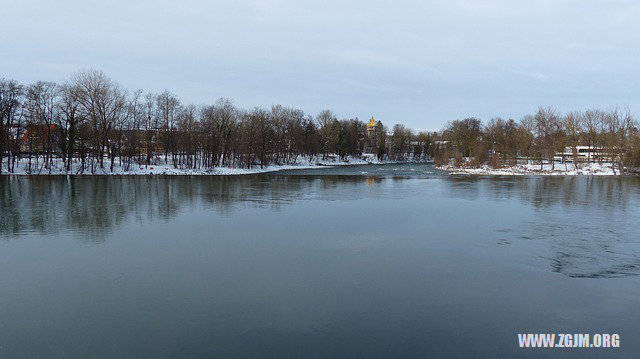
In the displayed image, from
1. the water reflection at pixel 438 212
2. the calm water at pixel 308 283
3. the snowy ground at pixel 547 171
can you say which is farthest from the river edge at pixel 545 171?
the calm water at pixel 308 283

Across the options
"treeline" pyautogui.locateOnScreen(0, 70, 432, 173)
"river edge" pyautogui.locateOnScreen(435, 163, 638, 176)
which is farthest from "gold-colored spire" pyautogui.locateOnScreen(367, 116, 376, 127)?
"river edge" pyautogui.locateOnScreen(435, 163, 638, 176)

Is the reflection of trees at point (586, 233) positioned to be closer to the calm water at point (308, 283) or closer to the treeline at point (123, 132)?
the calm water at point (308, 283)

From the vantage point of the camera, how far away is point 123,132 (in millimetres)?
59969

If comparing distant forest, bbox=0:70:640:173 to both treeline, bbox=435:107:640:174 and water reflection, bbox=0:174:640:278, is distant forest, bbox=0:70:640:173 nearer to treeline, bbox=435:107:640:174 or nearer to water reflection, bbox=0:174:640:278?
treeline, bbox=435:107:640:174

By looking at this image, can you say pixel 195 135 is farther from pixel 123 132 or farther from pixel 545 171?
pixel 545 171

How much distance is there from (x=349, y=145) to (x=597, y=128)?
50.7m

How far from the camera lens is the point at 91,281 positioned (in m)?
10.2

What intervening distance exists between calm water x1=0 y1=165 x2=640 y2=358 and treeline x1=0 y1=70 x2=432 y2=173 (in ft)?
119

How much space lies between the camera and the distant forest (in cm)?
5212

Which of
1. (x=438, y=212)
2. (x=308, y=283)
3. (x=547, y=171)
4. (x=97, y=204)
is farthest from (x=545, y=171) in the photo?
(x=308, y=283)

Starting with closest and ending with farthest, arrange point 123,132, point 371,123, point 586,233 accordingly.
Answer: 1. point 586,233
2. point 123,132
3. point 371,123

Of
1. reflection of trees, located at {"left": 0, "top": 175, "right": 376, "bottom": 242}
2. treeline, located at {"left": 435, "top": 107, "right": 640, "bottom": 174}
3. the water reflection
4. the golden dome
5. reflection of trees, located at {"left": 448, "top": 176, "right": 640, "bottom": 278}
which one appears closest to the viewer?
reflection of trees, located at {"left": 448, "top": 176, "right": 640, "bottom": 278}

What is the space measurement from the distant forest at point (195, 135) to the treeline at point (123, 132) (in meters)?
0.14

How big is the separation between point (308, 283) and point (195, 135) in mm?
53976
